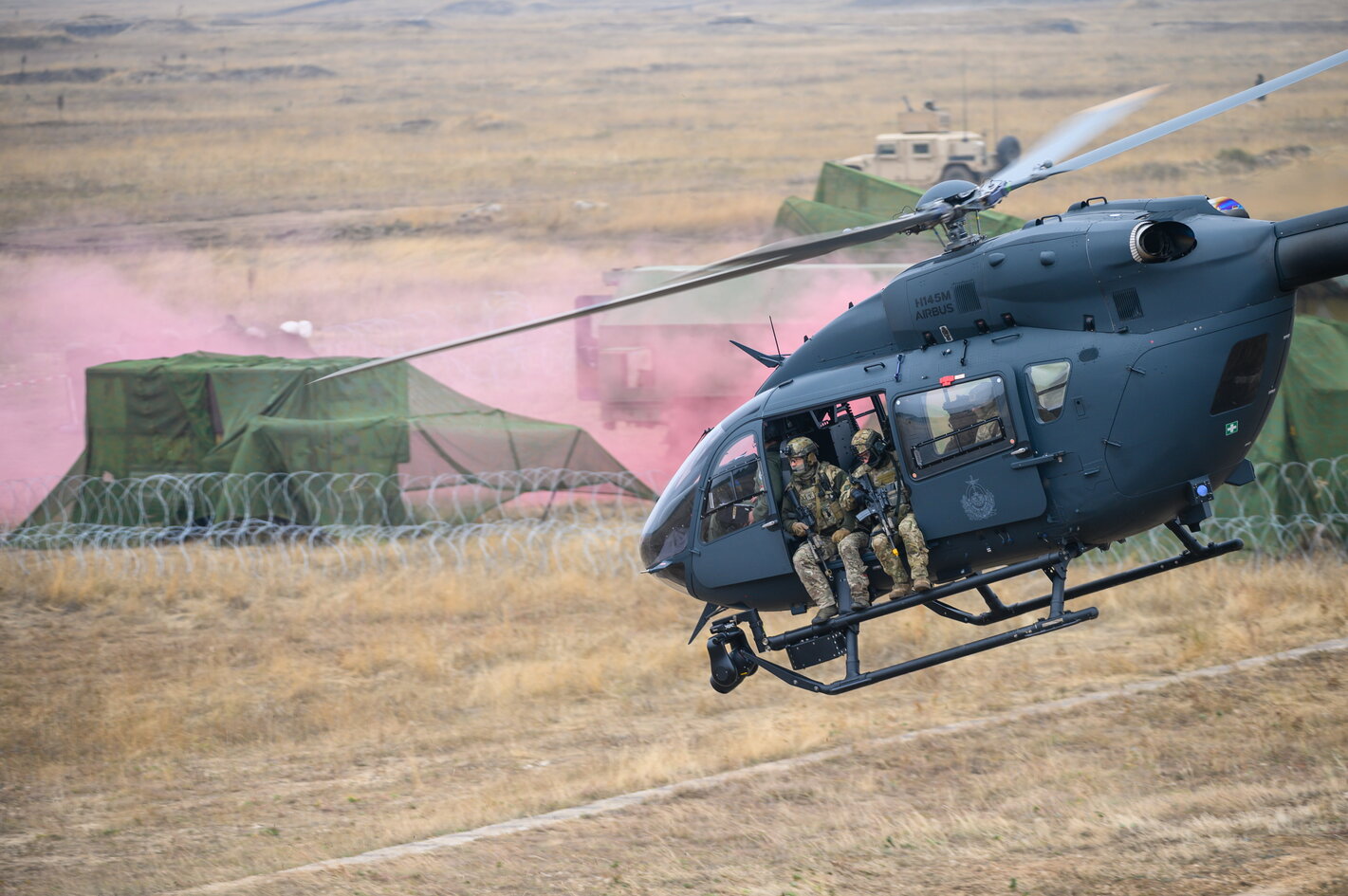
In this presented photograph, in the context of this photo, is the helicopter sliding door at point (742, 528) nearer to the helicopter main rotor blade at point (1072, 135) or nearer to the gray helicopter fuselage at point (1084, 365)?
the gray helicopter fuselage at point (1084, 365)

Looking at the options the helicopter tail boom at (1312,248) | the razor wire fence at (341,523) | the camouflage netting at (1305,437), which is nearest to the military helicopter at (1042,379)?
the helicopter tail boom at (1312,248)

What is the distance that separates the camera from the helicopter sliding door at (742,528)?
36.8 ft

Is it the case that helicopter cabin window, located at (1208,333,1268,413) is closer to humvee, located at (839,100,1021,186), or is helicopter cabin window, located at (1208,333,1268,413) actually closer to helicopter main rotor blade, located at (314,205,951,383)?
helicopter main rotor blade, located at (314,205,951,383)

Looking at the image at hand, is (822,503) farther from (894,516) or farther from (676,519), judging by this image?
(676,519)

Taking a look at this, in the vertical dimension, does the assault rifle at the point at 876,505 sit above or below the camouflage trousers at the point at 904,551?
above

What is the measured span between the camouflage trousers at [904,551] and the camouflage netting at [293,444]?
41.8ft

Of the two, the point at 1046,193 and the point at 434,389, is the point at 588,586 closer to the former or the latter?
the point at 434,389

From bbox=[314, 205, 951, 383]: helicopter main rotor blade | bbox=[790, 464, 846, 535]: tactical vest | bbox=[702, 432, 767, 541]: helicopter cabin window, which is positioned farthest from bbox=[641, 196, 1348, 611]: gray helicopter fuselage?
bbox=[314, 205, 951, 383]: helicopter main rotor blade

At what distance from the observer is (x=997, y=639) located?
33.7 feet

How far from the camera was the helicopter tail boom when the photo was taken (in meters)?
9.23

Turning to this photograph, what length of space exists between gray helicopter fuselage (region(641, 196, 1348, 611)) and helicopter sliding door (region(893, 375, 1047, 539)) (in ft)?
0.05

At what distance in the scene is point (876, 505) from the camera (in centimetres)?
1079

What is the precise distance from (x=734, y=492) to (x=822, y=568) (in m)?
0.99

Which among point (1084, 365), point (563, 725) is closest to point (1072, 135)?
point (1084, 365)
